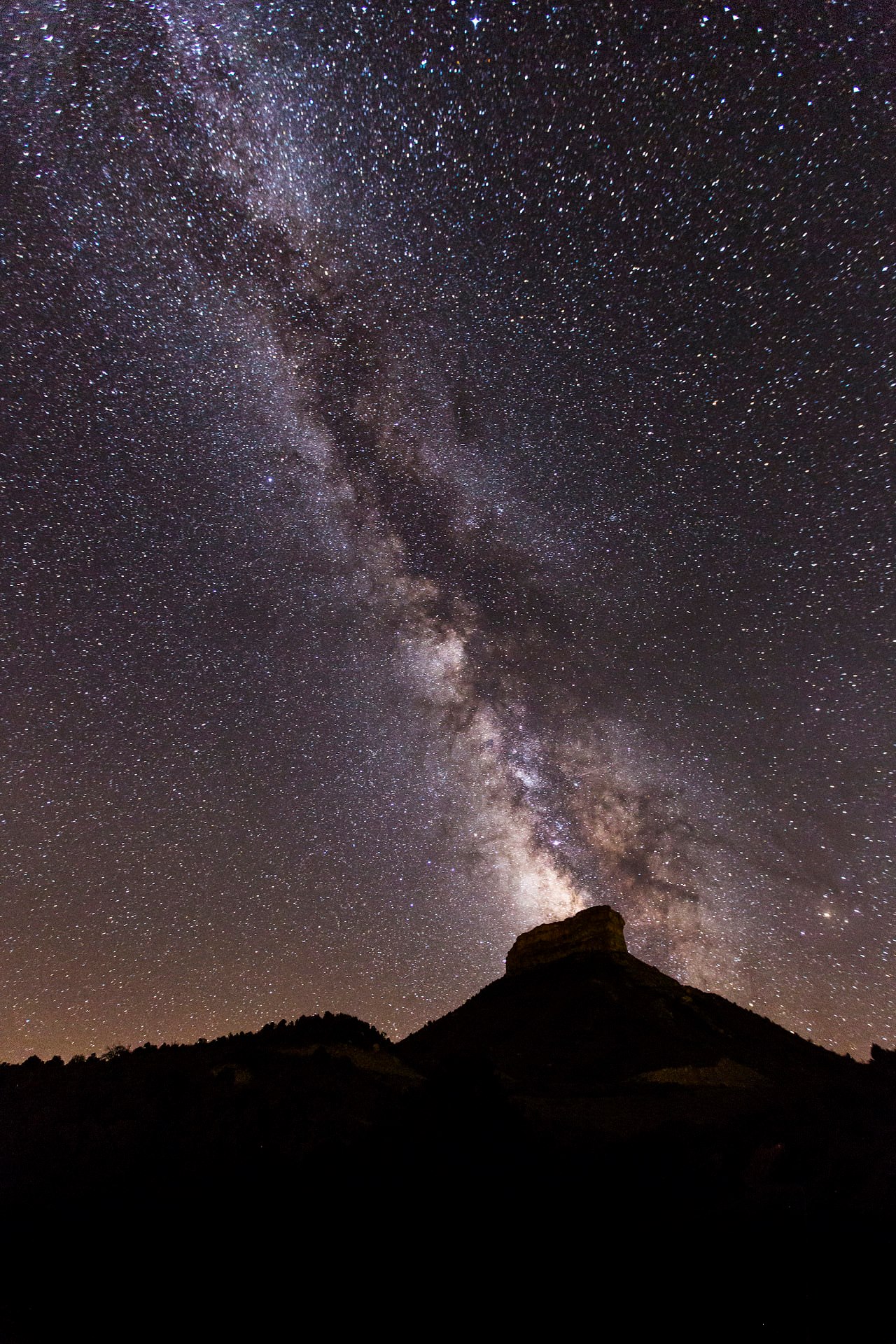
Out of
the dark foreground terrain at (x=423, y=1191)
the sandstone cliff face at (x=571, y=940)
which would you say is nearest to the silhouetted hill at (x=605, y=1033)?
the sandstone cliff face at (x=571, y=940)

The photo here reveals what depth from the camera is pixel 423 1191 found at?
10406 millimetres

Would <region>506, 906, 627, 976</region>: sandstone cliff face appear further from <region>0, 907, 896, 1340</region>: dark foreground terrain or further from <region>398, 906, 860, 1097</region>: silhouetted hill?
<region>0, 907, 896, 1340</region>: dark foreground terrain

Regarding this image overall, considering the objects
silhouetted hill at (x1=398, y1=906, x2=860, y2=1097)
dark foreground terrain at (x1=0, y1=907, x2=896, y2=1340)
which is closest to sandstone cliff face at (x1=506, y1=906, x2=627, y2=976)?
silhouetted hill at (x1=398, y1=906, x2=860, y2=1097)

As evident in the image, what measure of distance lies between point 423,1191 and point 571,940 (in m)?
41.2

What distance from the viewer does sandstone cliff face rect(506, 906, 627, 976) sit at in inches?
1861

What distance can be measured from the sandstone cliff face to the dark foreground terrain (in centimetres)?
2349

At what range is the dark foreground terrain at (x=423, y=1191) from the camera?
820cm

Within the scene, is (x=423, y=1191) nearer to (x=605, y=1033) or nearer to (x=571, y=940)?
(x=605, y=1033)

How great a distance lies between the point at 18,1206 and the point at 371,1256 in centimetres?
864

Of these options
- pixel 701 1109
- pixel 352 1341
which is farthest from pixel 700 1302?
pixel 701 1109

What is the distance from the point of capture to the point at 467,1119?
41.5 ft

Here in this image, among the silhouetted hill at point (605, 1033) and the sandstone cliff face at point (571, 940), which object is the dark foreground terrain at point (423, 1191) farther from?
the sandstone cliff face at point (571, 940)

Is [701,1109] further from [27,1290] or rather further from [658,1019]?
[27,1290]

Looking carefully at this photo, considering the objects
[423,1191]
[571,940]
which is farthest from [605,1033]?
[423,1191]
